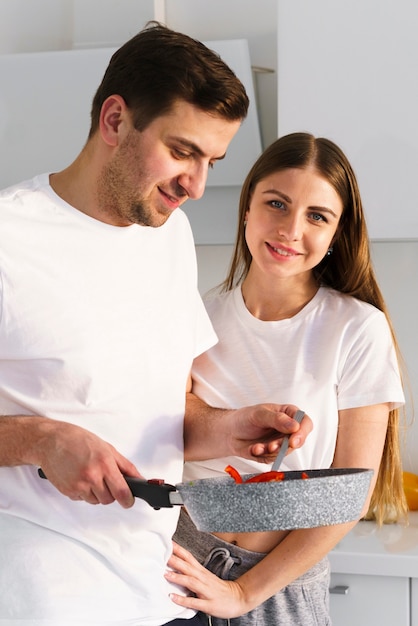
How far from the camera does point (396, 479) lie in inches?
68.9

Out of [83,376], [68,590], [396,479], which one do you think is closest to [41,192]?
[83,376]

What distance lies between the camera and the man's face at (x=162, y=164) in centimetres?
119

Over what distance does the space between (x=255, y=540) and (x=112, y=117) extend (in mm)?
711

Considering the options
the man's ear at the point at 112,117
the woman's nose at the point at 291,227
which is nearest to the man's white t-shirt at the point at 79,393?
the man's ear at the point at 112,117

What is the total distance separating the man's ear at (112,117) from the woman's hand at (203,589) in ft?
1.89

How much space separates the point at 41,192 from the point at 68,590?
1.64ft

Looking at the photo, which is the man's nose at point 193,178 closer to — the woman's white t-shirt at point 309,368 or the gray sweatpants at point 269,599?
the woman's white t-shirt at point 309,368

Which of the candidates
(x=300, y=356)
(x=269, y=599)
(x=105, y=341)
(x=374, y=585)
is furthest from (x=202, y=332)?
(x=374, y=585)

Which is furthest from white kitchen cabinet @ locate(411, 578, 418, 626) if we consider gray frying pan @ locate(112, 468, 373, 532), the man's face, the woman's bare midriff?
the man's face

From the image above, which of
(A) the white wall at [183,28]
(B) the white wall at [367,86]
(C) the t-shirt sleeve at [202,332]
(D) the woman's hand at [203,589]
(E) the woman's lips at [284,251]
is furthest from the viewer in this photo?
(A) the white wall at [183,28]

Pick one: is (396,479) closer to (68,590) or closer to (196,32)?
(68,590)

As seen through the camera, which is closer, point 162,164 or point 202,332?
point 162,164

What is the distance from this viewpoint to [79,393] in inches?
47.0

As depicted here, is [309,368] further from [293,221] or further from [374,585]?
[374,585]
